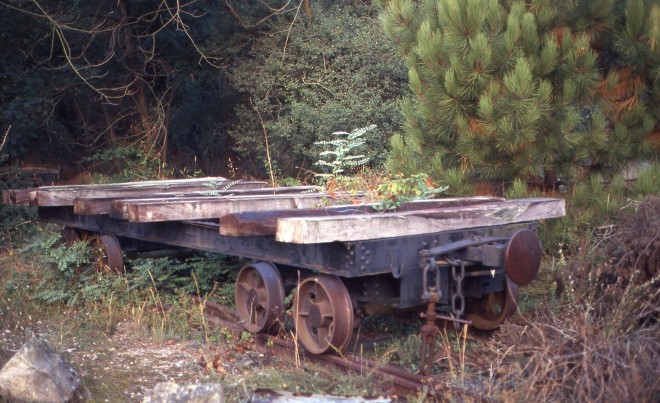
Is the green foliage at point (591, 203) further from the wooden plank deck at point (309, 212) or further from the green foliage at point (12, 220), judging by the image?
the green foliage at point (12, 220)

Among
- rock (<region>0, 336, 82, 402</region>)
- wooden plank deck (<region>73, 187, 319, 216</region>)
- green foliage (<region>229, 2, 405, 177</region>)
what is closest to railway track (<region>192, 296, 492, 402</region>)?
wooden plank deck (<region>73, 187, 319, 216</region>)

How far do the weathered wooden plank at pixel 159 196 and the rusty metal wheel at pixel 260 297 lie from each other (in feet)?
4.04

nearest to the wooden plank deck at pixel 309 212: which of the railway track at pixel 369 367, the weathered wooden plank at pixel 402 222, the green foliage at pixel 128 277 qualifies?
the weathered wooden plank at pixel 402 222

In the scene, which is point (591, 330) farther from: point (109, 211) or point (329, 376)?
point (109, 211)

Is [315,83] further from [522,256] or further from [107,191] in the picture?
[522,256]

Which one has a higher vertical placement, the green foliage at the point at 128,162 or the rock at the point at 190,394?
the green foliage at the point at 128,162

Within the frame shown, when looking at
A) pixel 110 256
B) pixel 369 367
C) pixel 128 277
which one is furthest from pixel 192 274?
pixel 369 367

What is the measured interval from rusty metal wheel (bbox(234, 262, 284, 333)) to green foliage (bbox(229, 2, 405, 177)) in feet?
29.8

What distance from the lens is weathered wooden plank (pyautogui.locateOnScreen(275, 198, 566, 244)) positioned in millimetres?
4820

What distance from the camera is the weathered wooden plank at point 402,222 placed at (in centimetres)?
482

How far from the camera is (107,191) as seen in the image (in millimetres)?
8648

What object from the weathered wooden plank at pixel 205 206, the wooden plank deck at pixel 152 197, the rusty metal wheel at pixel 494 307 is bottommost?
the rusty metal wheel at pixel 494 307

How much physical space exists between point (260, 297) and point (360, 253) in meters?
1.26

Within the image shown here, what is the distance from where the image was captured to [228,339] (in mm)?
6164
